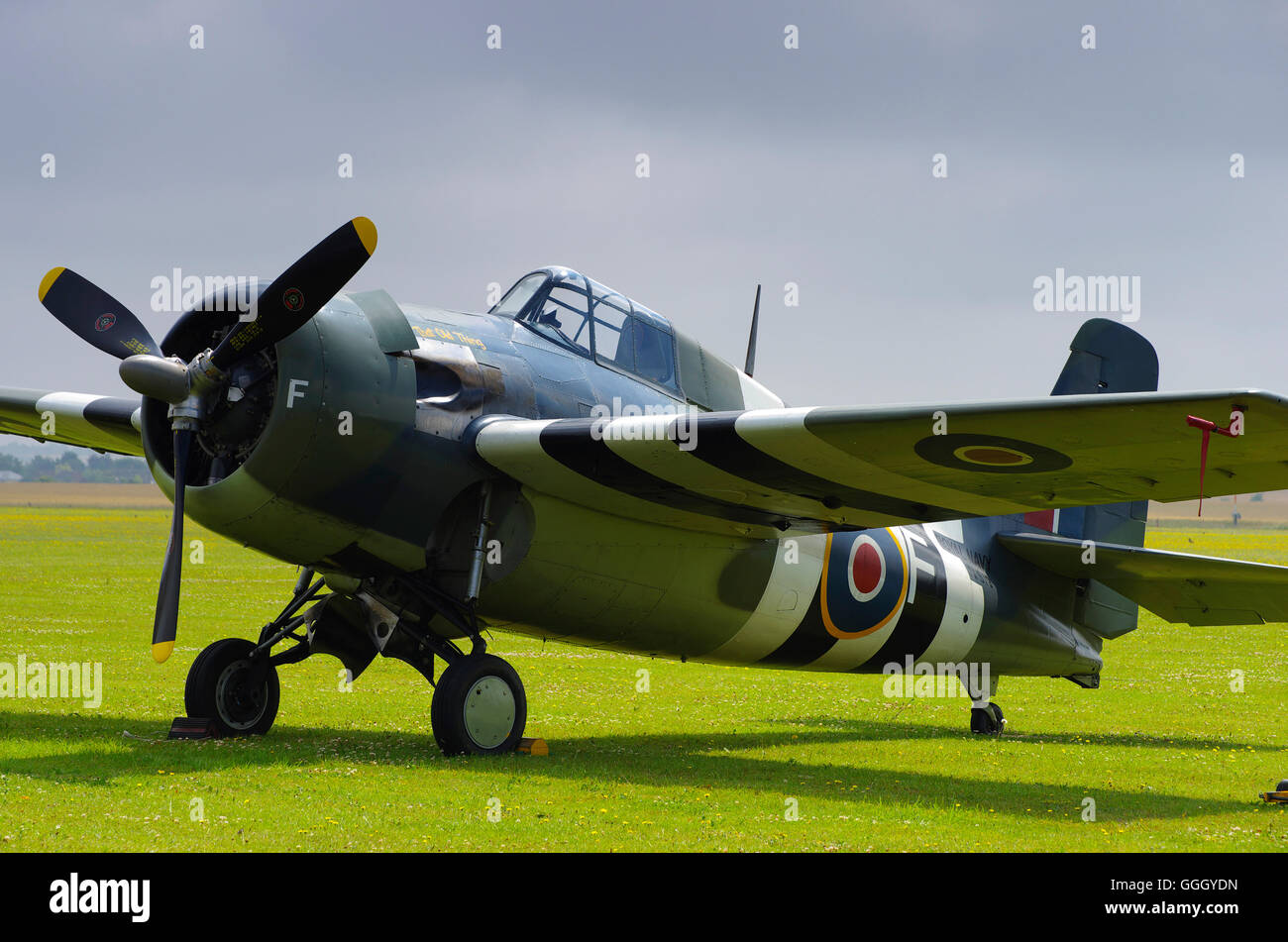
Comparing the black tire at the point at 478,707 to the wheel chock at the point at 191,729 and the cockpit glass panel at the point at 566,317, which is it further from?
the cockpit glass panel at the point at 566,317

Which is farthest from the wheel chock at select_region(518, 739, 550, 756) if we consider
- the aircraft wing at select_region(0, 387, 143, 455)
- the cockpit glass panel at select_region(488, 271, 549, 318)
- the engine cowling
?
the aircraft wing at select_region(0, 387, 143, 455)

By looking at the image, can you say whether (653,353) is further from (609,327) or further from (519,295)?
(519,295)

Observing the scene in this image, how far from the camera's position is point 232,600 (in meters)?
29.1

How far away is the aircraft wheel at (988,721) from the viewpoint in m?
13.8

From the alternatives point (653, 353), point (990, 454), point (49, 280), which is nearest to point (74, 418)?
point (49, 280)

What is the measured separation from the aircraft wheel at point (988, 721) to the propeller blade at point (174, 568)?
351 inches

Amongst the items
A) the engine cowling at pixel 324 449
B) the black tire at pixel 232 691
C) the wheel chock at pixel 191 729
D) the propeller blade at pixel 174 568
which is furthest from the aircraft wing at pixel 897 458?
the wheel chock at pixel 191 729

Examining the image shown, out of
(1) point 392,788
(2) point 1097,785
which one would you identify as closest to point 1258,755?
(2) point 1097,785

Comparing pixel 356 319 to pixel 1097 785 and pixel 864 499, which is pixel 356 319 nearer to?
pixel 864 499

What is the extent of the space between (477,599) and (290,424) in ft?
7.31

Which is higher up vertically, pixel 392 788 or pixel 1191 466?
pixel 1191 466

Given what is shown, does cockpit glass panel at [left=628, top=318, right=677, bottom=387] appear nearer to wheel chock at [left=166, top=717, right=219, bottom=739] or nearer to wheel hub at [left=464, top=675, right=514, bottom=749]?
wheel hub at [left=464, top=675, right=514, bottom=749]

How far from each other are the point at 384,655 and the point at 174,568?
1.97 metres

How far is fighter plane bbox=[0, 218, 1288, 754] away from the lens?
8562 millimetres
